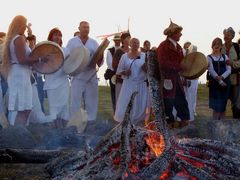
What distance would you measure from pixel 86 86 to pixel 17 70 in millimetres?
2027

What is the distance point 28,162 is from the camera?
5883 mm

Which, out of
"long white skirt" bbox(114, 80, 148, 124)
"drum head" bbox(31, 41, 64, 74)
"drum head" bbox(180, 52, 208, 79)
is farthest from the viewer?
"long white skirt" bbox(114, 80, 148, 124)

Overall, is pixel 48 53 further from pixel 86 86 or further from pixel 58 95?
pixel 86 86

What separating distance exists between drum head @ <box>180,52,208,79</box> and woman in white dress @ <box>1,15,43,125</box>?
2807 millimetres

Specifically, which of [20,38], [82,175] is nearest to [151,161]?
[82,175]

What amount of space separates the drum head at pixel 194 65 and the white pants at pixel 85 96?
189 cm

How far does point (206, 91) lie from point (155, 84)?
14.8 meters

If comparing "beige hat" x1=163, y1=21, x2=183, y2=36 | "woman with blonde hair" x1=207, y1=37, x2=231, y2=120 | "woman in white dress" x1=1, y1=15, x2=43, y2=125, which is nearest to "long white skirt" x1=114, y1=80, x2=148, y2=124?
"beige hat" x1=163, y1=21, x2=183, y2=36

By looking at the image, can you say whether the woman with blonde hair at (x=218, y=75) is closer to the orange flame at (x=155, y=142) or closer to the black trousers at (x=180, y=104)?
A: the black trousers at (x=180, y=104)

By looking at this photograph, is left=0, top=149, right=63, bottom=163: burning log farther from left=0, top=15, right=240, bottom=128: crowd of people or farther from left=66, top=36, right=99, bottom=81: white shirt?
left=66, top=36, right=99, bottom=81: white shirt

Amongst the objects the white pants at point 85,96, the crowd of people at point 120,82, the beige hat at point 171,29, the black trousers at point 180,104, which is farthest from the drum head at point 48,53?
the black trousers at point 180,104

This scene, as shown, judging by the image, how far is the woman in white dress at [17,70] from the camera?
9125 millimetres

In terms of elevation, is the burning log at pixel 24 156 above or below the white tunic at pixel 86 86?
below

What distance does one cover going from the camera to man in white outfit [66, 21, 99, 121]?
10.7 meters
